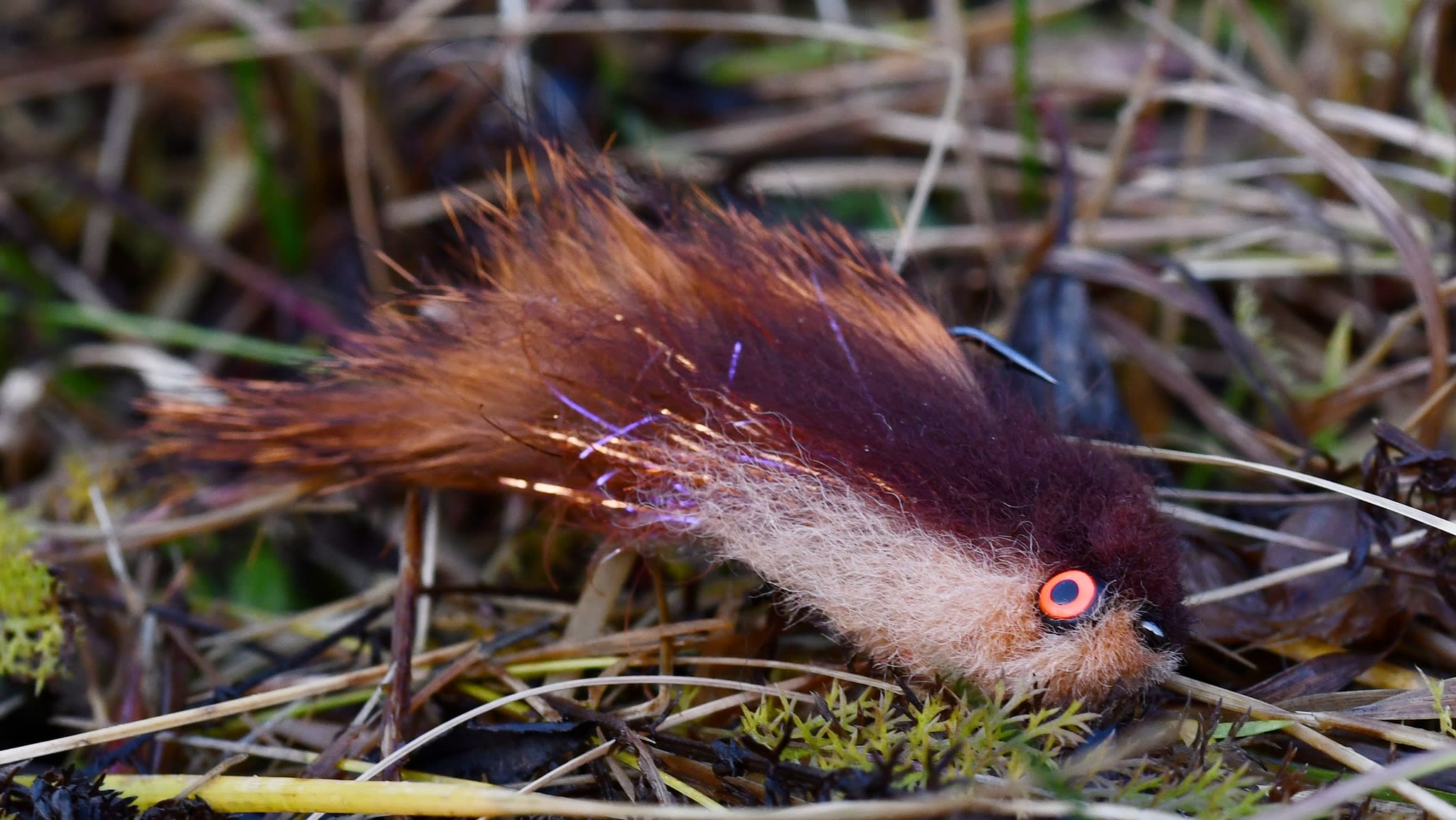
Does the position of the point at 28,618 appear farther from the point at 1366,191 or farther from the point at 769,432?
the point at 1366,191

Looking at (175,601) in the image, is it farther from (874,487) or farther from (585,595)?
(874,487)

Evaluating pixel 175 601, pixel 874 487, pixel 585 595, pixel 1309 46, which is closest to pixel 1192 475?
pixel 874 487

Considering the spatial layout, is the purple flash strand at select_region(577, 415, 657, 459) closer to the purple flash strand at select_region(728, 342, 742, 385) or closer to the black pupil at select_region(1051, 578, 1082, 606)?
the purple flash strand at select_region(728, 342, 742, 385)

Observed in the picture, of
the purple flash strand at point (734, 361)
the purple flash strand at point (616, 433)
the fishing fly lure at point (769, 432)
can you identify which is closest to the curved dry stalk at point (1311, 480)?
the fishing fly lure at point (769, 432)

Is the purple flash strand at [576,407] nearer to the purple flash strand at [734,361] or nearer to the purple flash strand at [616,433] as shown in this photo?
the purple flash strand at [616,433]

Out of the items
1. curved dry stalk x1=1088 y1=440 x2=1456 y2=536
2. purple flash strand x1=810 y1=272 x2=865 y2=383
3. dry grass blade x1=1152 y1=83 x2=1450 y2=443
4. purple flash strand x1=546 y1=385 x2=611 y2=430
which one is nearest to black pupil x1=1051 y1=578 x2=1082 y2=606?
curved dry stalk x1=1088 y1=440 x2=1456 y2=536

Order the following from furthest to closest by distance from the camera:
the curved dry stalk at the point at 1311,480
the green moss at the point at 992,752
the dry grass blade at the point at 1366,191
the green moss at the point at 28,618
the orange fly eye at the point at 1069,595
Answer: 1. the dry grass blade at the point at 1366,191
2. the green moss at the point at 28,618
3. the curved dry stalk at the point at 1311,480
4. the orange fly eye at the point at 1069,595
5. the green moss at the point at 992,752
